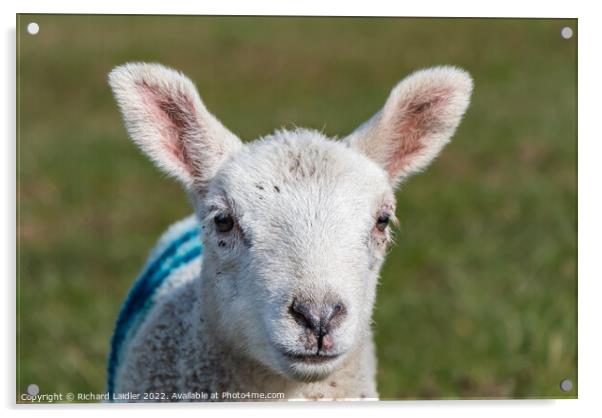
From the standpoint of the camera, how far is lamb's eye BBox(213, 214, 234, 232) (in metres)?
3.03

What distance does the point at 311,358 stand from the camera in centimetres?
281

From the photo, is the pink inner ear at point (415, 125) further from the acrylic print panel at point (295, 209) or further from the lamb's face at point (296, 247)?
the lamb's face at point (296, 247)

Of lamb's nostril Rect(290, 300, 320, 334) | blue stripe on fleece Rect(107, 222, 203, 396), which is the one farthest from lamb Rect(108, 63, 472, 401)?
blue stripe on fleece Rect(107, 222, 203, 396)

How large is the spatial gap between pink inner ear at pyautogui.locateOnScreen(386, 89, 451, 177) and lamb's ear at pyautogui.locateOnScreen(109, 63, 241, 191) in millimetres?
485

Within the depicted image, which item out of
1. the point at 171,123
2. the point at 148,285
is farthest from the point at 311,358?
the point at 148,285

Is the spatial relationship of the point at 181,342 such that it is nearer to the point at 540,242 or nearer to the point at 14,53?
the point at 14,53

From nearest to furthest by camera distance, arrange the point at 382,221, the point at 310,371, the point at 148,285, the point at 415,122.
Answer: the point at 310,371
the point at 382,221
the point at 415,122
the point at 148,285

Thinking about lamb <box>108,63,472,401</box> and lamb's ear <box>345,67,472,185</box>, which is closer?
lamb <box>108,63,472,401</box>

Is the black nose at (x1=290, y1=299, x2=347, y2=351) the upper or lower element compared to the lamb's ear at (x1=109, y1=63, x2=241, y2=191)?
lower

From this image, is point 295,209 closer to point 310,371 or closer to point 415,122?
point 310,371

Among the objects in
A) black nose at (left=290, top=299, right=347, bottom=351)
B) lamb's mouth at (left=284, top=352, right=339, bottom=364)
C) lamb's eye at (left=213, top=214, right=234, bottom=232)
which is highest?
lamb's eye at (left=213, top=214, right=234, bottom=232)

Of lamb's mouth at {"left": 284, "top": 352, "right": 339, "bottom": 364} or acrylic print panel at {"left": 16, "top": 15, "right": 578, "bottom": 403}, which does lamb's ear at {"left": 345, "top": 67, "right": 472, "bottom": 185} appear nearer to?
acrylic print panel at {"left": 16, "top": 15, "right": 578, "bottom": 403}

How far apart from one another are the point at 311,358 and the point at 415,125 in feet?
→ 2.82

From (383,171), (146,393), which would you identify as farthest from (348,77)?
(146,393)
